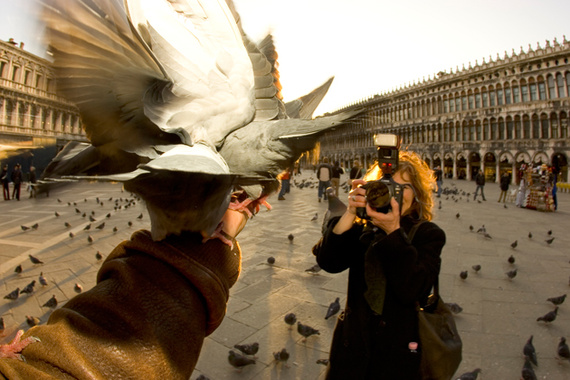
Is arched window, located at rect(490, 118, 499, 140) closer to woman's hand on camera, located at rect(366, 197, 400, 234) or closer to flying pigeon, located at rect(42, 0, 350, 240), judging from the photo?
woman's hand on camera, located at rect(366, 197, 400, 234)

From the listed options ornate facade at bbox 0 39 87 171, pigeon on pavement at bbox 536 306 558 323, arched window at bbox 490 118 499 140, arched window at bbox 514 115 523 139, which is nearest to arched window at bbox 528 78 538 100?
arched window at bbox 514 115 523 139

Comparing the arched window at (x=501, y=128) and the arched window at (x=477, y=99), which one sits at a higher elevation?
the arched window at (x=477, y=99)

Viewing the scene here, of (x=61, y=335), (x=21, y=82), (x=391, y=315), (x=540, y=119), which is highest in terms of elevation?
(x=540, y=119)

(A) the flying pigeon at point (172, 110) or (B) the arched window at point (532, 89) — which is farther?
(B) the arched window at point (532, 89)

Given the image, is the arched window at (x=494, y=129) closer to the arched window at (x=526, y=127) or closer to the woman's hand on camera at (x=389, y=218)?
the arched window at (x=526, y=127)

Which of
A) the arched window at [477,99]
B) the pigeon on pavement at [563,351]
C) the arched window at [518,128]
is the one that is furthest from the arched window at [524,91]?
the pigeon on pavement at [563,351]

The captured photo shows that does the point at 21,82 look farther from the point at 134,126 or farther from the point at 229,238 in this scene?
the point at 229,238

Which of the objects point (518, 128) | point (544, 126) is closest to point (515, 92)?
point (518, 128)

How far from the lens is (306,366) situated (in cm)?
236

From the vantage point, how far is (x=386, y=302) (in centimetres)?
141

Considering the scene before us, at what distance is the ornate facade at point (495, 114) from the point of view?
33.8 metres

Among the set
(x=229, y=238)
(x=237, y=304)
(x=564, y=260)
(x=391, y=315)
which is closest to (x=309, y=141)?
(x=229, y=238)

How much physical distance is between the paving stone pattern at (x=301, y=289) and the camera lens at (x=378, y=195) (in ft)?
3.21

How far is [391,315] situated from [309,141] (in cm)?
86
